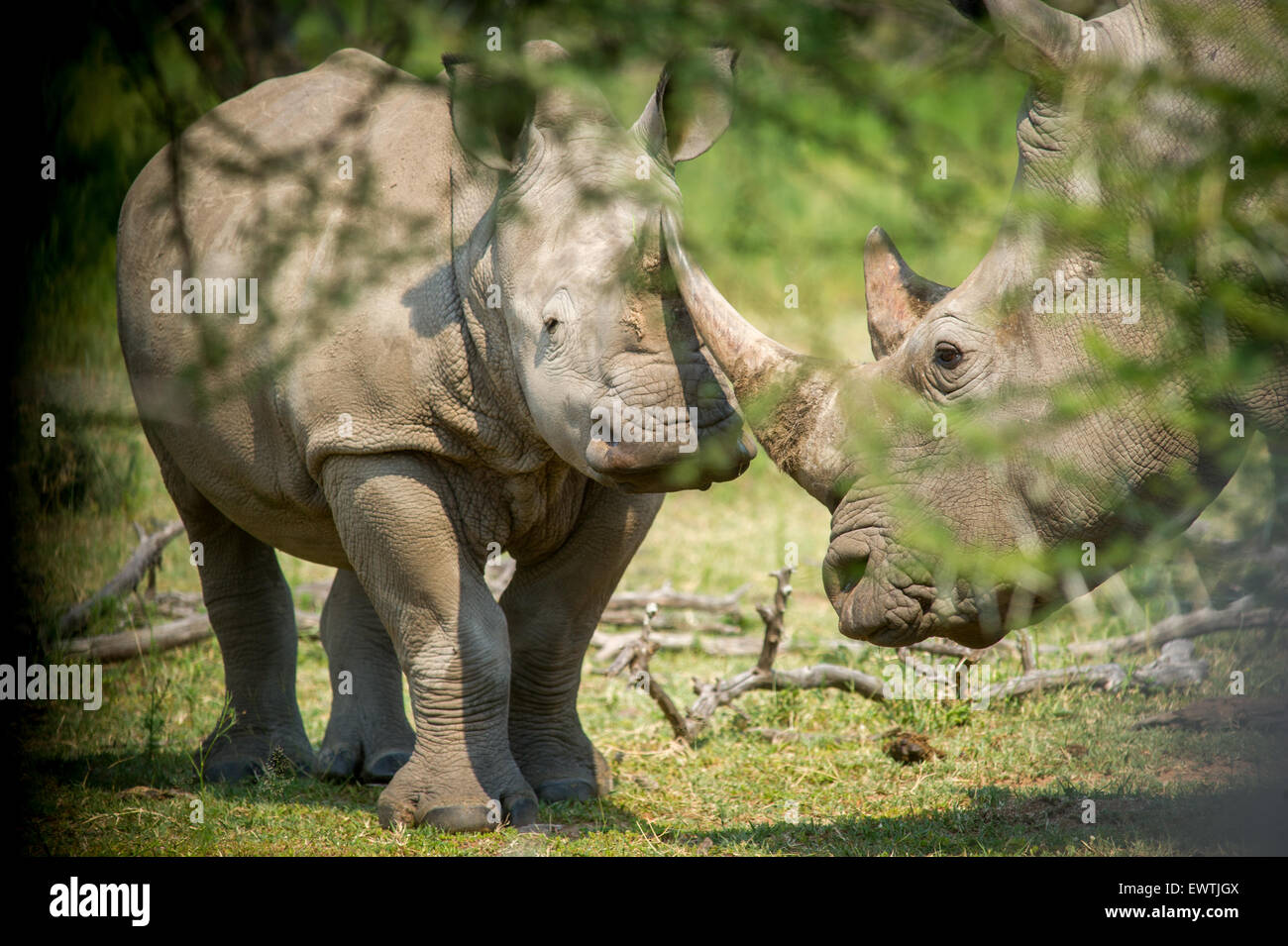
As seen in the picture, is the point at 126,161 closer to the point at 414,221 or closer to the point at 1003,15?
the point at 414,221

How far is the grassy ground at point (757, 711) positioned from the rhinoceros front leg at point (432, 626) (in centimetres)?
17

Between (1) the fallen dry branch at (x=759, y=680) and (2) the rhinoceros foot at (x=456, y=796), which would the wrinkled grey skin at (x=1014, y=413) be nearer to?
(2) the rhinoceros foot at (x=456, y=796)

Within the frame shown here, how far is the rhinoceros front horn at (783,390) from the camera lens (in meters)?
4.05

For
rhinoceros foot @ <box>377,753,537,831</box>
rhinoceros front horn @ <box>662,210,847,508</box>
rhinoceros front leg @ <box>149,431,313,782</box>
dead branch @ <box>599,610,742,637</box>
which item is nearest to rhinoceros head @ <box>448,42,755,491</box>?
rhinoceros front horn @ <box>662,210,847,508</box>

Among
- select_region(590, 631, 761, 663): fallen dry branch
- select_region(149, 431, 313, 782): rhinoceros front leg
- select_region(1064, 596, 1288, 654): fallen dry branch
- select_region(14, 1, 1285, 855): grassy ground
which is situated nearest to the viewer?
select_region(14, 1, 1285, 855): grassy ground

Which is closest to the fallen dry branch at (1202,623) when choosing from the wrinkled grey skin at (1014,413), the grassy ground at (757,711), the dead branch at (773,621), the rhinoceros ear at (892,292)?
the grassy ground at (757,711)

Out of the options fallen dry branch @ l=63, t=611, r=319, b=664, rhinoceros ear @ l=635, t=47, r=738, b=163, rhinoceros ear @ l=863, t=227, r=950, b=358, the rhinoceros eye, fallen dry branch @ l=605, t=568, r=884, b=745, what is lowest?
fallen dry branch @ l=605, t=568, r=884, b=745

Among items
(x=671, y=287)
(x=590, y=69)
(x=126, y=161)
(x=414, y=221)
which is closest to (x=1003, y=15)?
(x=590, y=69)

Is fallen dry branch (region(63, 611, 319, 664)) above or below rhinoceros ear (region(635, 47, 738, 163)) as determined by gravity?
below

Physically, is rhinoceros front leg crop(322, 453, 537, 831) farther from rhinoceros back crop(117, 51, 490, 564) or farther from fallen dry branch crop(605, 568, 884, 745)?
fallen dry branch crop(605, 568, 884, 745)

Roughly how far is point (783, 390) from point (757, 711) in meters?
2.53

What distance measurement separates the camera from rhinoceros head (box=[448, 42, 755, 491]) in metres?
4.25

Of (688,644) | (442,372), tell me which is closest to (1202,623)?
(688,644)

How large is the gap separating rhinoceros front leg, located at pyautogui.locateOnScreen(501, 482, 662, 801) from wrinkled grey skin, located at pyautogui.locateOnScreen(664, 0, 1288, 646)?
3.85 ft
